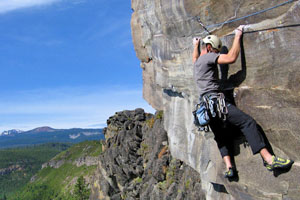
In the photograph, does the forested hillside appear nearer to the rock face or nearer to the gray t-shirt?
the rock face

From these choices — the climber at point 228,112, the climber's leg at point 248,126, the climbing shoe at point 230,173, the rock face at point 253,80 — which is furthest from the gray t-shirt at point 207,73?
the climbing shoe at point 230,173

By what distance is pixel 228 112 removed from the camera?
852 cm

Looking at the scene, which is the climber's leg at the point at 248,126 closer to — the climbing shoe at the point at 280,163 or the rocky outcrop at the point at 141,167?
the climbing shoe at the point at 280,163

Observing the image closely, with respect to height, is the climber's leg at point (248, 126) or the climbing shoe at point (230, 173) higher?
the climber's leg at point (248, 126)

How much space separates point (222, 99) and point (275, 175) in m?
3.01

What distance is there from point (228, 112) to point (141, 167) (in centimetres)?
2104

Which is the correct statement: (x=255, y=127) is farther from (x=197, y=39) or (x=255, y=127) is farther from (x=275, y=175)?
(x=197, y=39)

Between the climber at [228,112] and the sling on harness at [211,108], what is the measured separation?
0.03 m

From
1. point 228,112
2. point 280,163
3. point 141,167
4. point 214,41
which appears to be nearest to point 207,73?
point 214,41

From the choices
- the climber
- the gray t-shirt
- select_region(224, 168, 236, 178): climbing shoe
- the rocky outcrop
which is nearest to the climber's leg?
the climber

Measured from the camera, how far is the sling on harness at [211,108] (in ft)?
27.9

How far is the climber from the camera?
26.8 feet

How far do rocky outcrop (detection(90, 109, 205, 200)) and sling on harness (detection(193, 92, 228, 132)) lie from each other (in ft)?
25.7

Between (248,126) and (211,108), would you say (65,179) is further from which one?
(248,126)
